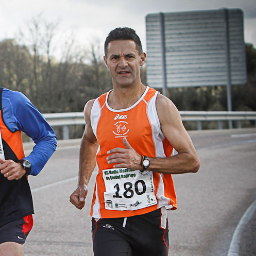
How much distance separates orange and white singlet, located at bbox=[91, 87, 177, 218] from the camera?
3238 mm

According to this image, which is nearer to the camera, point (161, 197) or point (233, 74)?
point (161, 197)

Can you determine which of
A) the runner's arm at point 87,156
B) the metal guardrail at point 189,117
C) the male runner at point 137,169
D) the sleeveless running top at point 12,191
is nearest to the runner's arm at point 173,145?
the male runner at point 137,169

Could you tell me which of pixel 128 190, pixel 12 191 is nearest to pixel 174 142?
pixel 128 190

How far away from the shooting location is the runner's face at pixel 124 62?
3398 millimetres

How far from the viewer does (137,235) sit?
10.6 feet

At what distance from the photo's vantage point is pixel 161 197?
331 centimetres

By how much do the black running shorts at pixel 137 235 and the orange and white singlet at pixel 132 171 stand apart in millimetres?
52

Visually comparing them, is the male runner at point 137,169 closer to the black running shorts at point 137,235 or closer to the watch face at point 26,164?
the black running shorts at point 137,235

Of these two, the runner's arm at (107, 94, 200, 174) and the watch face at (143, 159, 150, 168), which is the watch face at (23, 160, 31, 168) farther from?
the watch face at (143, 159, 150, 168)

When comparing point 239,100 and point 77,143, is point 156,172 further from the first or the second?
point 239,100

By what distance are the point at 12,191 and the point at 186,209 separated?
15.1 feet

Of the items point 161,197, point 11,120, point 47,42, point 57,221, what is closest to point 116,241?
point 161,197

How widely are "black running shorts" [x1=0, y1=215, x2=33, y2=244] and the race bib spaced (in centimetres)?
55

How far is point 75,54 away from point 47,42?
171cm
